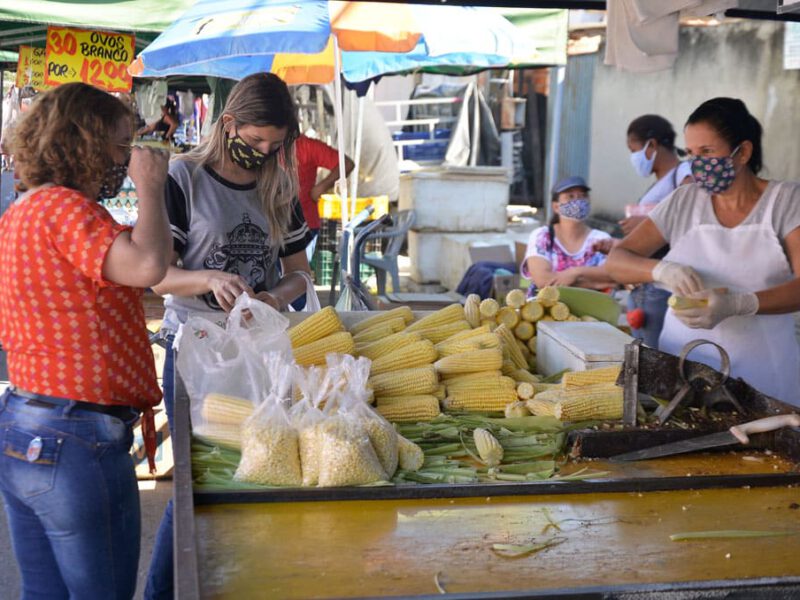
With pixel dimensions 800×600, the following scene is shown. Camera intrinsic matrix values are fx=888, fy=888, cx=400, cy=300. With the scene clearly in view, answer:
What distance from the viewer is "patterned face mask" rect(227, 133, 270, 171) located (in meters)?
3.27

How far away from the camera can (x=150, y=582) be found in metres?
3.16

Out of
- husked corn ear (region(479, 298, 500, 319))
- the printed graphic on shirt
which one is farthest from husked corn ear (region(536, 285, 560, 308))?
the printed graphic on shirt

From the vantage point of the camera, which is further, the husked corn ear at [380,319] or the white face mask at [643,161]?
the white face mask at [643,161]

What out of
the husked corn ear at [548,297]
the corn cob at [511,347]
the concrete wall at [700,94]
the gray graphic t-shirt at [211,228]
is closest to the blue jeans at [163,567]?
the gray graphic t-shirt at [211,228]

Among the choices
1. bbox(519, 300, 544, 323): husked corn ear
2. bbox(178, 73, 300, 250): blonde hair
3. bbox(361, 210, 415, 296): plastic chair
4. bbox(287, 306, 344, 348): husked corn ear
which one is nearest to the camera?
bbox(287, 306, 344, 348): husked corn ear

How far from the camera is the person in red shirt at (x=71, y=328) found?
237 centimetres

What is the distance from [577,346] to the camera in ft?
10.2

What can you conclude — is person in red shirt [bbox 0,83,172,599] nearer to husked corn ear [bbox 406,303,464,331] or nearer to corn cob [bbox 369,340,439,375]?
corn cob [bbox 369,340,439,375]

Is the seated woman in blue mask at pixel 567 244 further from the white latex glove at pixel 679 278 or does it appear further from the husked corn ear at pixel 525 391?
the husked corn ear at pixel 525 391

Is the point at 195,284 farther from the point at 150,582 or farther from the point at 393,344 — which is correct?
the point at 150,582

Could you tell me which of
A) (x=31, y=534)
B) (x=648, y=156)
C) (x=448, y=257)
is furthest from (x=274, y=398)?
(x=448, y=257)

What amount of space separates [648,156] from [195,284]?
14.1 ft

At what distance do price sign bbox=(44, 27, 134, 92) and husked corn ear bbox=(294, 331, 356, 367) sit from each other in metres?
6.44

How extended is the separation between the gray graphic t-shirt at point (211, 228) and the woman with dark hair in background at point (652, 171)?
2.92 metres
